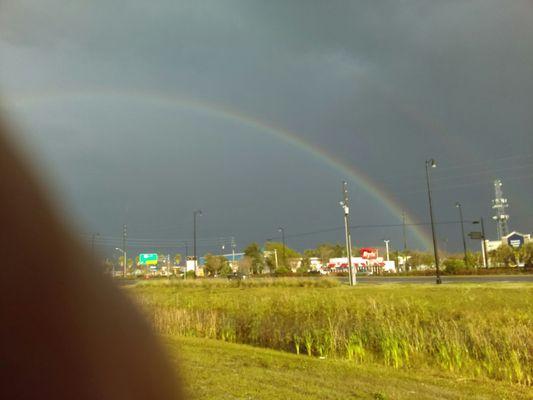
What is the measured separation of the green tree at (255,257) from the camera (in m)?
113

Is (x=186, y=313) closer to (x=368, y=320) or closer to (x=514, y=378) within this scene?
(x=368, y=320)

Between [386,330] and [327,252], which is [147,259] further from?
[386,330]

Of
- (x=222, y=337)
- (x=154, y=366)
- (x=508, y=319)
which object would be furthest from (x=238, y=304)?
(x=154, y=366)

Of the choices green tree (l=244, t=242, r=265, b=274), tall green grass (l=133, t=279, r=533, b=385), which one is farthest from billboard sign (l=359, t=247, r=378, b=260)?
tall green grass (l=133, t=279, r=533, b=385)

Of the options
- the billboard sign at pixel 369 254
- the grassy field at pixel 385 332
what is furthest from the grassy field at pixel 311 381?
the billboard sign at pixel 369 254

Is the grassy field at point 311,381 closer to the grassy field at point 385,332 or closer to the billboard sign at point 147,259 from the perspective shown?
the grassy field at point 385,332

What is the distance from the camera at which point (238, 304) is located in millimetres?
22672

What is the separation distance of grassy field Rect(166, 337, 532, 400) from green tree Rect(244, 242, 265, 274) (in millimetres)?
98359

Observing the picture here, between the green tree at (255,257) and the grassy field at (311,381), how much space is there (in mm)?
98359

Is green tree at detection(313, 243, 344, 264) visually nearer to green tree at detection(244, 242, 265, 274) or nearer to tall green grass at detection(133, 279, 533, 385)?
green tree at detection(244, 242, 265, 274)

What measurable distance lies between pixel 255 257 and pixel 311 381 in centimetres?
11437

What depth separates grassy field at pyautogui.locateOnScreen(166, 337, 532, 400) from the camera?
7.82m

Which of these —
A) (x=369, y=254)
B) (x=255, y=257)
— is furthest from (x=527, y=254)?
(x=255, y=257)

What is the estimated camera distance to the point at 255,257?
122688 mm
